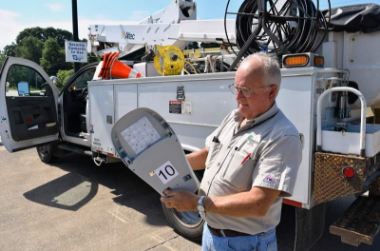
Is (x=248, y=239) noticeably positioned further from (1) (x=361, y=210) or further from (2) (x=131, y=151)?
(1) (x=361, y=210)

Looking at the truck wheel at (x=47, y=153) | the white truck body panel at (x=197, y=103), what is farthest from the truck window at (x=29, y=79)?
the white truck body panel at (x=197, y=103)

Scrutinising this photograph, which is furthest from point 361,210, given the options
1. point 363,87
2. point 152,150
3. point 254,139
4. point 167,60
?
point 167,60

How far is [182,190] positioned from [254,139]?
0.41 meters

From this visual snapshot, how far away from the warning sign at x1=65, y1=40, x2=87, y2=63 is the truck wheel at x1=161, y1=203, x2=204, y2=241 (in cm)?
692

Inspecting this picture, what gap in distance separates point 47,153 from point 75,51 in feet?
12.7

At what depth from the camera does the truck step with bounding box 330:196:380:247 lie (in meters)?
2.49

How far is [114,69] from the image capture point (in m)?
4.76

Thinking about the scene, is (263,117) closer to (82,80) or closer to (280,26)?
(280,26)

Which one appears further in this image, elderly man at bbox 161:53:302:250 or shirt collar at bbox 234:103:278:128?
shirt collar at bbox 234:103:278:128

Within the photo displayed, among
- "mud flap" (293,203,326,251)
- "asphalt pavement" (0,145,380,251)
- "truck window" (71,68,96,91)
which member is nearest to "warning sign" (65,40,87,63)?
"truck window" (71,68,96,91)

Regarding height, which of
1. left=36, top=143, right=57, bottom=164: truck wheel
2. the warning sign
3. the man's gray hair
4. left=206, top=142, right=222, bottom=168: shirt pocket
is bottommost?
left=36, top=143, right=57, bottom=164: truck wheel

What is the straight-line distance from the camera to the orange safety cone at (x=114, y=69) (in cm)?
463

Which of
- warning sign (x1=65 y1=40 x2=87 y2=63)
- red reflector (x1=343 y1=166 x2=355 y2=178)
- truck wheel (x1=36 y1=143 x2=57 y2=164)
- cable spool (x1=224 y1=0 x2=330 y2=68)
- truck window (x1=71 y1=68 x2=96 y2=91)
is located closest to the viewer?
red reflector (x1=343 y1=166 x2=355 y2=178)

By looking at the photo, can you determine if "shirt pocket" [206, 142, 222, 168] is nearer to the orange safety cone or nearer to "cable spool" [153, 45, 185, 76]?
"cable spool" [153, 45, 185, 76]
